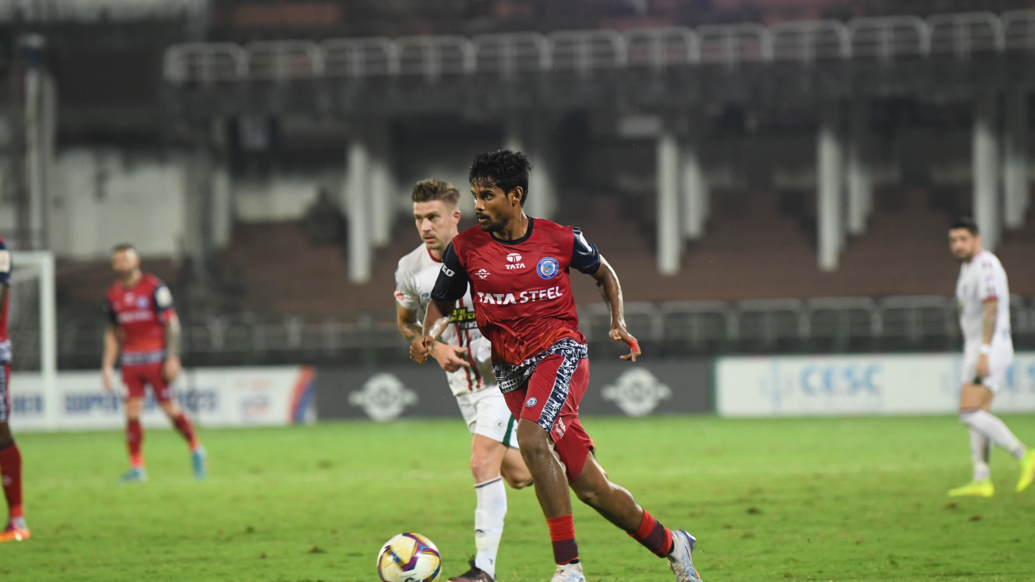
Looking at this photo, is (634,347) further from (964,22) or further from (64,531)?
(964,22)

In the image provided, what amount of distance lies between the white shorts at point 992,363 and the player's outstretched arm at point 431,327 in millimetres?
A: 6083

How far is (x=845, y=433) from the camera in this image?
1859 centimetres

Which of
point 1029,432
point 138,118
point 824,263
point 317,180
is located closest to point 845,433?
point 1029,432

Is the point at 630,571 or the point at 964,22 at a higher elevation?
the point at 964,22

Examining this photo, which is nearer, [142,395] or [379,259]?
[142,395]

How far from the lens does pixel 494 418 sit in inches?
293

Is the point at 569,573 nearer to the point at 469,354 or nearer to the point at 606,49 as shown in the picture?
the point at 469,354

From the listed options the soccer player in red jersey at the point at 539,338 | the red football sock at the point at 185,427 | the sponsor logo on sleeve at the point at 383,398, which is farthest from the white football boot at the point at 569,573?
the sponsor logo on sleeve at the point at 383,398

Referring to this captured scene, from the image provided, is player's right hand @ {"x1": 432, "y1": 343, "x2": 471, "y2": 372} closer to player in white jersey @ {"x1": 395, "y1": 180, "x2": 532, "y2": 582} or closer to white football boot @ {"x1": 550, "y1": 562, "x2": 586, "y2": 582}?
Answer: player in white jersey @ {"x1": 395, "y1": 180, "x2": 532, "y2": 582}

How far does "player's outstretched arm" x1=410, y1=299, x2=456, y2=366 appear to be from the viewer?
6.34 meters

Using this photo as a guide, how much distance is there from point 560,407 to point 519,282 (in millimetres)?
665

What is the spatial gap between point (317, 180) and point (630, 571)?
33075 mm

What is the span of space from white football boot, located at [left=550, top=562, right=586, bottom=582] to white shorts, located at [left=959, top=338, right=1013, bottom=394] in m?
6.05

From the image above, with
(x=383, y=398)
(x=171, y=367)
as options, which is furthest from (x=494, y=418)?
(x=383, y=398)
